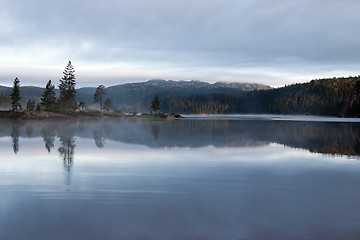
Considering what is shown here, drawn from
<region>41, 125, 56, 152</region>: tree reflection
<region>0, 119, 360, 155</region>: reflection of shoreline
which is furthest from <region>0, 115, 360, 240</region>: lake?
<region>0, 119, 360, 155</region>: reflection of shoreline

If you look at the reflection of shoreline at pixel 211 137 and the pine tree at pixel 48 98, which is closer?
the reflection of shoreline at pixel 211 137

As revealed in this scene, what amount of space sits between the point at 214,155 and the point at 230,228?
42.7 feet

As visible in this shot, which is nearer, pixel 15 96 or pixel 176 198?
pixel 176 198

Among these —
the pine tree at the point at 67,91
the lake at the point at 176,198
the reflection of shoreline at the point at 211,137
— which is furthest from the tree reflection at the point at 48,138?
the pine tree at the point at 67,91

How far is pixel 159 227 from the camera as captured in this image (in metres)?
7.54

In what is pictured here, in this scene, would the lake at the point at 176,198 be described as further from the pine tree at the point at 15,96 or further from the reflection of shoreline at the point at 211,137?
the pine tree at the point at 15,96

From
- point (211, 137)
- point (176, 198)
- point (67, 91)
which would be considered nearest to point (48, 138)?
point (211, 137)

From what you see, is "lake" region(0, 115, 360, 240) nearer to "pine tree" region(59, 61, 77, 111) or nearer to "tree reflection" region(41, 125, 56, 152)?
"tree reflection" region(41, 125, 56, 152)

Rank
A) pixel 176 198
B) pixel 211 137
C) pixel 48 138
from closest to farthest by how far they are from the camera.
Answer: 1. pixel 176 198
2. pixel 48 138
3. pixel 211 137

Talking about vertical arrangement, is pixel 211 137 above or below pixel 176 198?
above

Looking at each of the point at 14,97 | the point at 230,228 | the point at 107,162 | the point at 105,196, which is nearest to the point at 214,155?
the point at 107,162

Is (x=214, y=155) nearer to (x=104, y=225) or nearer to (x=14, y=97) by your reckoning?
(x=104, y=225)

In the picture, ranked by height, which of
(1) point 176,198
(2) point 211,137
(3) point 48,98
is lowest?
(1) point 176,198

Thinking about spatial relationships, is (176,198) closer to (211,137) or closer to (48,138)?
(48,138)
